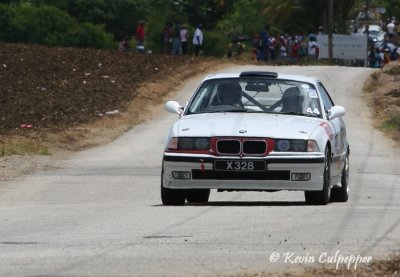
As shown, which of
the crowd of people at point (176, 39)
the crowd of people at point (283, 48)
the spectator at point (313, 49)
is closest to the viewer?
the crowd of people at point (176, 39)

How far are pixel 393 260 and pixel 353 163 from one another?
15.7 meters

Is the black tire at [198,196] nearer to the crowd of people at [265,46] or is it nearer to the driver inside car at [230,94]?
the driver inside car at [230,94]

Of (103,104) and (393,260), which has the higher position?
(393,260)

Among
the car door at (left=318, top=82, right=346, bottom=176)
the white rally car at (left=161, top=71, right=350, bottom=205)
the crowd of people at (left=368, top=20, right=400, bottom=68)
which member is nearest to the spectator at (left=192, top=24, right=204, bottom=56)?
the crowd of people at (left=368, top=20, right=400, bottom=68)

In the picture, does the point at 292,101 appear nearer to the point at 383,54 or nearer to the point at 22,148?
the point at 22,148

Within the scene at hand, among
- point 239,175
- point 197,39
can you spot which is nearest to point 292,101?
point 239,175

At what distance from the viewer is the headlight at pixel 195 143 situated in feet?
47.5

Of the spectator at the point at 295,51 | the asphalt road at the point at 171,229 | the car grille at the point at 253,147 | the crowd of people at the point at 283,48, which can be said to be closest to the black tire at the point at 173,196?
the asphalt road at the point at 171,229

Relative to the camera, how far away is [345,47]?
6606cm

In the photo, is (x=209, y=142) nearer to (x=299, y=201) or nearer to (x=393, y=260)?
(x=299, y=201)

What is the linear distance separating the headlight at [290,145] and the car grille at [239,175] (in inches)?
9.8

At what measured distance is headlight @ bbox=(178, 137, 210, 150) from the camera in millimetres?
14477

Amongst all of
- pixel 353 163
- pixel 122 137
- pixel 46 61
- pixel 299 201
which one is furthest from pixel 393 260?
pixel 46 61

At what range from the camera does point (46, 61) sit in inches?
Answer: 1869
